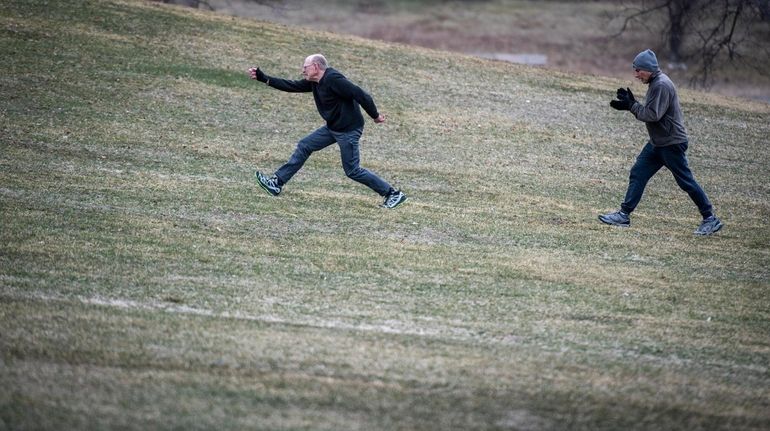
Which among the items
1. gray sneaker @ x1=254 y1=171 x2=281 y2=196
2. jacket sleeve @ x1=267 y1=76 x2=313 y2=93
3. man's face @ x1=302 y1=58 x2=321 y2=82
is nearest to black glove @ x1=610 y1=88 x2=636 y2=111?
man's face @ x1=302 y1=58 x2=321 y2=82

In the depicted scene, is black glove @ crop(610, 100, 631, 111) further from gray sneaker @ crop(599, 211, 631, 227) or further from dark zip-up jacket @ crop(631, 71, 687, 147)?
gray sneaker @ crop(599, 211, 631, 227)

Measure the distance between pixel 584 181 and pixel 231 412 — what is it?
33.4 feet

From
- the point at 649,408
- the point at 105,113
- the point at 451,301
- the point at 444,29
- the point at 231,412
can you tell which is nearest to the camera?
the point at 231,412

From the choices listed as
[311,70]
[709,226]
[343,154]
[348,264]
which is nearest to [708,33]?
[709,226]

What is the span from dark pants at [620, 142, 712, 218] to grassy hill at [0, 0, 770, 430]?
475 mm

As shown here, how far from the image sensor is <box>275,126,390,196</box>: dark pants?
10898 millimetres

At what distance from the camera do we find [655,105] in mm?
10438

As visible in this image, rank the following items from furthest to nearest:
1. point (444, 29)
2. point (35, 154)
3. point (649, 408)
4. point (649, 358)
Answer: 1. point (444, 29)
2. point (35, 154)
3. point (649, 358)
4. point (649, 408)

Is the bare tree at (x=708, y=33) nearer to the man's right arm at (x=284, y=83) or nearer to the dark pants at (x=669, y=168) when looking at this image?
the dark pants at (x=669, y=168)

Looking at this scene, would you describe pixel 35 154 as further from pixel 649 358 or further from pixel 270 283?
pixel 649 358

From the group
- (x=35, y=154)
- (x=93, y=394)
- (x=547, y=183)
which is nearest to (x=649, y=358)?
(x=93, y=394)

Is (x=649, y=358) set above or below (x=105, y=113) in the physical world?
above

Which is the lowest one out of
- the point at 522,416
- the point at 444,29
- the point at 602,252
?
the point at 444,29

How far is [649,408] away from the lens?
18.9 ft
